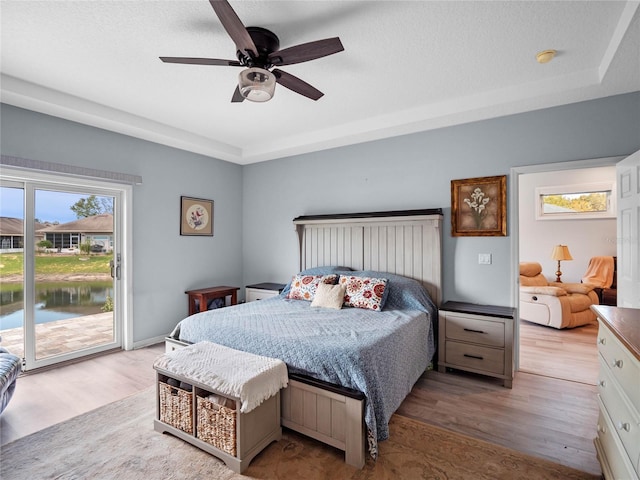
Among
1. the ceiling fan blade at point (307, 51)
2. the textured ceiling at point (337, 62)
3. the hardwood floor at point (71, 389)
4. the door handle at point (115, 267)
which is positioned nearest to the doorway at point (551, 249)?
the textured ceiling at point (337, 62)

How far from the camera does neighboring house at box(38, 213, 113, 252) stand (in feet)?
11.0

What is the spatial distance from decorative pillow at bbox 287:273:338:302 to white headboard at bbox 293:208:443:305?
1.75 ft

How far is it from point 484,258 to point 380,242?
1096 millimetres

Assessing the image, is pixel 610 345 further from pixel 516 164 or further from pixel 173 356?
pixel 173 356

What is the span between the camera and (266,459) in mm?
1955

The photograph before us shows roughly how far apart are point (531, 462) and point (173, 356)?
7.61 ft

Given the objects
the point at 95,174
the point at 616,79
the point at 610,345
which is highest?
the point at 616,79

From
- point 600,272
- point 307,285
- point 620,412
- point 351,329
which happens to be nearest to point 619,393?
point 620,412

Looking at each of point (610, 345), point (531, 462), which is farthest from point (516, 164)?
point (531, 462)

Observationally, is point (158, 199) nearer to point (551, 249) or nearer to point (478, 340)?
point (478, 340)

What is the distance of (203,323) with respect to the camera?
2697 millimetres

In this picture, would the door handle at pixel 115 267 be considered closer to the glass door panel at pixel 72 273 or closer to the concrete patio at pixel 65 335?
the glass door panel at pixel 72 273

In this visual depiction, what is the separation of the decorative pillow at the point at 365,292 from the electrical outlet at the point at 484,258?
987mm

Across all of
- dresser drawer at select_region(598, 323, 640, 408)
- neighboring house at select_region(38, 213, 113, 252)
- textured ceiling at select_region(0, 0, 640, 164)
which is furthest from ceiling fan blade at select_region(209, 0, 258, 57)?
neighboring house at select_region(38, 213, 113, 252)
